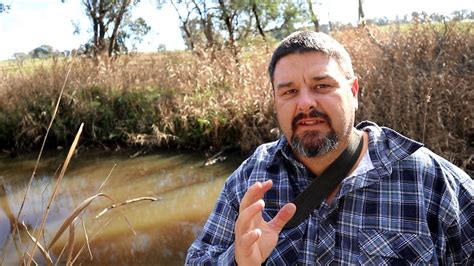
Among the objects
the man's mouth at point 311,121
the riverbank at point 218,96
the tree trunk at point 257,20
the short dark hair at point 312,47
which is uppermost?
the tree trunk at point 257,20

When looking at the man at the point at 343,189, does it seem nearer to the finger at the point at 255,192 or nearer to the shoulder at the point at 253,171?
the shoulder at the point at 253,171

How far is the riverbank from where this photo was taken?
5.11 m

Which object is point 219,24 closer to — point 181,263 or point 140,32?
point 140,32

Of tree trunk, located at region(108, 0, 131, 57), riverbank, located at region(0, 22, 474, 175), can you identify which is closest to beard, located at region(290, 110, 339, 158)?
riverbank, located at region(0, 22, 474, 175)

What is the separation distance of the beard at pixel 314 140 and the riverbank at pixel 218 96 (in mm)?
3146

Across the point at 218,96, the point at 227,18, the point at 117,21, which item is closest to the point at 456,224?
the point at 218,96

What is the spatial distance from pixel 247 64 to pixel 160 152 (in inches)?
84.4

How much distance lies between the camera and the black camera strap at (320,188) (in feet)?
4.66

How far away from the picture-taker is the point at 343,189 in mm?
1430

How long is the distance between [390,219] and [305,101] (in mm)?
452

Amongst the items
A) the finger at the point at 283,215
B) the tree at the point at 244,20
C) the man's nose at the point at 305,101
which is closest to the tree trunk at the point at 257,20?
the tree at the point at 244,20

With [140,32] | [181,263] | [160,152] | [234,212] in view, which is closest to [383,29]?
[160,152]

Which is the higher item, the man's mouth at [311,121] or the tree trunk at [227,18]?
the tree trunk at [227,18]

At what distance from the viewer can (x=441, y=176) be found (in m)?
1.44
